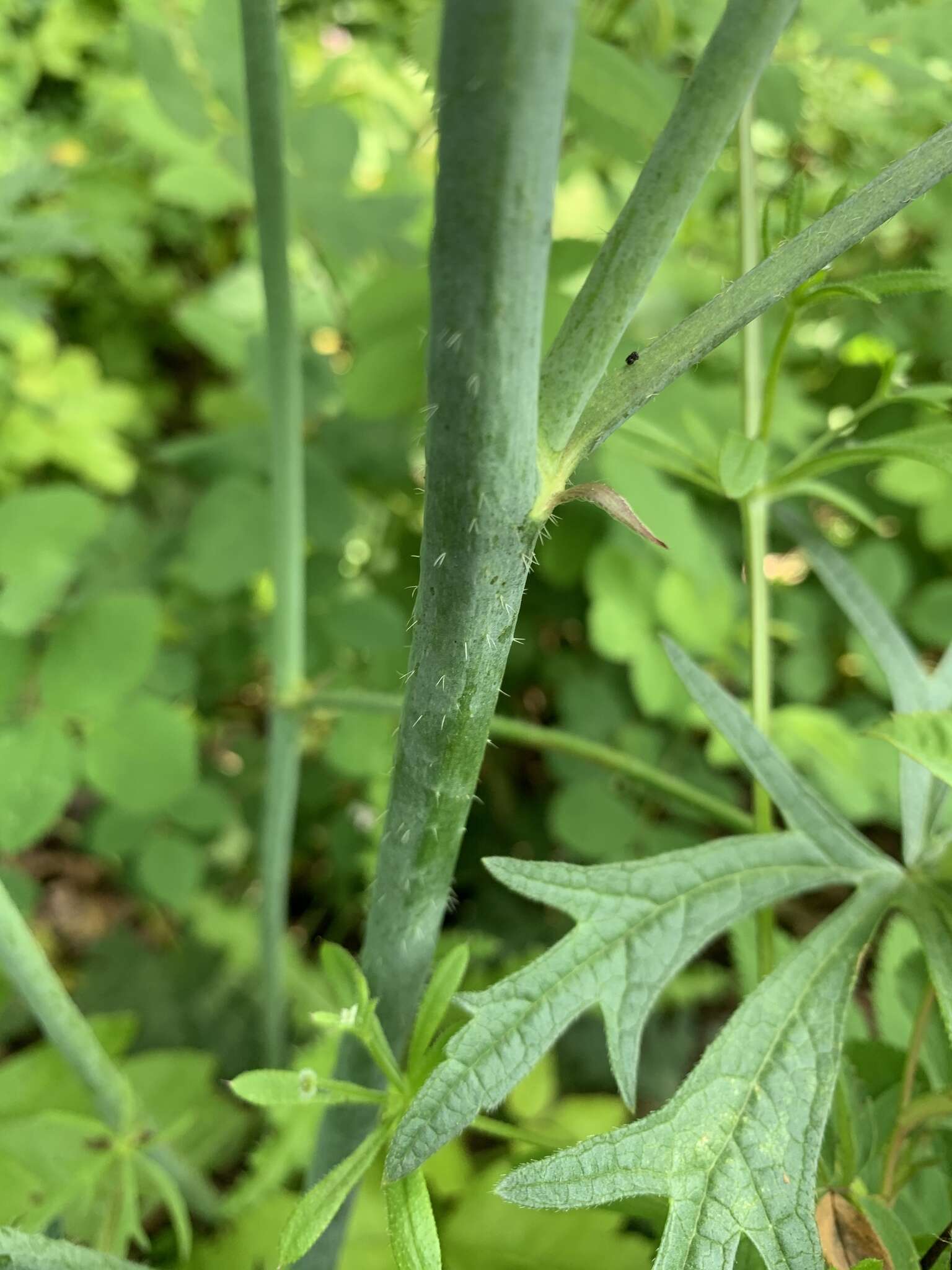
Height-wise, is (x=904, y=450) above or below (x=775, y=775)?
above

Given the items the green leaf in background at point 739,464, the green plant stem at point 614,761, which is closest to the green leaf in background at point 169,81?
the green plant stem at point 614,761

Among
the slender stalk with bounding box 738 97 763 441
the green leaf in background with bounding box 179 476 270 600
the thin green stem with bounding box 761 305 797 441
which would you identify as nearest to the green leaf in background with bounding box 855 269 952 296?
the thin green stem with bounding box 761 305 797 441

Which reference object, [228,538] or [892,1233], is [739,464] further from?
[228,538]

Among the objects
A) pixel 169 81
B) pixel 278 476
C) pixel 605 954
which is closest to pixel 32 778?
pixel 278 476

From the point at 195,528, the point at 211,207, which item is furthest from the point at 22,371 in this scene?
the point at 195,528

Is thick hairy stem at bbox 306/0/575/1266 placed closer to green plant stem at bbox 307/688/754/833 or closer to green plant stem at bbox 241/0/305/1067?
green plant stem at bbox 307/688/754/833

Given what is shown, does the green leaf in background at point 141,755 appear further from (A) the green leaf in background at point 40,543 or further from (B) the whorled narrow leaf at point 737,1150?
(B) the whorled narrow leaf at point 737,1150

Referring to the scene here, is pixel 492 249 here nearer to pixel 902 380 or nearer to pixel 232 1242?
pixel 902 380
